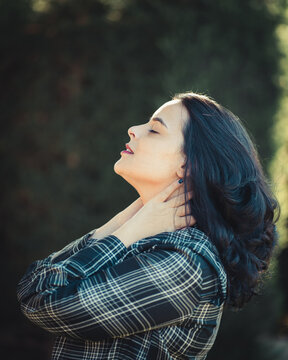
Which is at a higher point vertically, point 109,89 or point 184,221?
point 109,89

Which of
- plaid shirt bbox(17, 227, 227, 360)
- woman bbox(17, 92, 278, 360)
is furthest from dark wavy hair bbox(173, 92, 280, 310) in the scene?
plaid shirt bbox(17, 227, 227, 360)

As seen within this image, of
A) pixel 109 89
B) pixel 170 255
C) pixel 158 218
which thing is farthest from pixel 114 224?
pixel 109 89

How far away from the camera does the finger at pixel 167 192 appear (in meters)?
1.94

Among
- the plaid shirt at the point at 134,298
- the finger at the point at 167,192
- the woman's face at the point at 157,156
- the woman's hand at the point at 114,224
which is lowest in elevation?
the plaid shirt at the point at 134,298

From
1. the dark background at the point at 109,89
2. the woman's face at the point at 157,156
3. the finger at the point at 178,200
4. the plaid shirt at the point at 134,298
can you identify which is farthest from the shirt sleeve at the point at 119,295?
the dark background at the point at 109,89

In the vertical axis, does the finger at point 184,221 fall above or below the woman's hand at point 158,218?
below

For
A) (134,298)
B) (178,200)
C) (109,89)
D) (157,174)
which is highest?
(109,89)

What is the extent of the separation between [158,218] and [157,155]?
27cm

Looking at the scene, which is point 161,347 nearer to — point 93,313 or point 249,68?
point 93,313

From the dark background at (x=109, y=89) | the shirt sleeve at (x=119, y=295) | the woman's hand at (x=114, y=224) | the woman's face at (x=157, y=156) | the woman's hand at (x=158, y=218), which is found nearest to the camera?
the shirt sleeve at (x=119, y=295)

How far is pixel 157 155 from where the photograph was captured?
1972mm

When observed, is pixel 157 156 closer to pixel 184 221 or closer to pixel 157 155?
pixel 157 155

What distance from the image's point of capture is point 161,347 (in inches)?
68.6

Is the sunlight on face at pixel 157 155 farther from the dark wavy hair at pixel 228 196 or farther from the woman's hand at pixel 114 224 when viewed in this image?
the woman's hand at pixel 114 224
